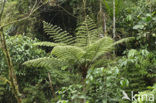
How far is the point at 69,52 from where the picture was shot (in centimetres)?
200

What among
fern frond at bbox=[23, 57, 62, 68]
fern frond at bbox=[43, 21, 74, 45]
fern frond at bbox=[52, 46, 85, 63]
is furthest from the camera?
fern frond at bbox=[43, 21, 74, 45]

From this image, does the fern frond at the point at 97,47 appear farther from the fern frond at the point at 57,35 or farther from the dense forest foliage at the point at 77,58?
the fern frond at the point at 57,35

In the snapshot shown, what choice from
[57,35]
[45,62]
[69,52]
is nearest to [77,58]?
[69,52]

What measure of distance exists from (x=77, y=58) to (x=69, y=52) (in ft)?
0.53

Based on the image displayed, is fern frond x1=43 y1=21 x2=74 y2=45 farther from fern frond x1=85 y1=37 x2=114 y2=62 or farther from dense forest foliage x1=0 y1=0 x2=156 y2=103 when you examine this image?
fern frond x1=85 y1=37 x2=114 y2=62

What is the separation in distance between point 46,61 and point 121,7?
2.19 meters

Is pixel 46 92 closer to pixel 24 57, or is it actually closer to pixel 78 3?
pixel 24 57

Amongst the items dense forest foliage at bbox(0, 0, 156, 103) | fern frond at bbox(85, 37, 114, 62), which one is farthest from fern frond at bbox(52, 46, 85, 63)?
fern frond at bbox(85, 37, 114, 62)

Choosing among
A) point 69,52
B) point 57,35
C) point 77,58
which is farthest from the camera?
point 57,35

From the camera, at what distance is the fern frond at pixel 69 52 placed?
1.89 meters

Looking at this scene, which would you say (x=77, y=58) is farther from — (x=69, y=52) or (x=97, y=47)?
(x=97, y=47)

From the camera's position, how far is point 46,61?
6.95 feet

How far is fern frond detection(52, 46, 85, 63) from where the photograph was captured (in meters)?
1.89

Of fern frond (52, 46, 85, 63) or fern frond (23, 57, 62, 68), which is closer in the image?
fern frond (52, 46, 85, 63)
